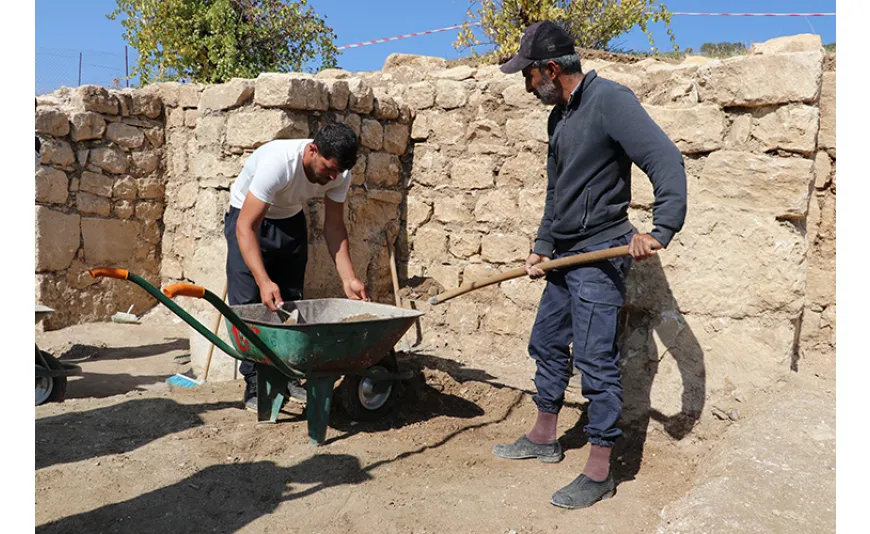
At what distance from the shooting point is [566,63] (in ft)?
9.91

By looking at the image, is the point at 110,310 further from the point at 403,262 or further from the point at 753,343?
the point at 753,343

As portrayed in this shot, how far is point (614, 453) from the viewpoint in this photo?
356 centimetres

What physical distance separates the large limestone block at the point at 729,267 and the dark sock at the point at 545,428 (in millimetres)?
824

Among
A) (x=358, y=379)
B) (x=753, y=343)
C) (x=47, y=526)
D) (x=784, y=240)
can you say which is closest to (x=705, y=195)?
(x=784, y=240)

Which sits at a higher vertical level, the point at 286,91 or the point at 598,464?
the point at 286,91

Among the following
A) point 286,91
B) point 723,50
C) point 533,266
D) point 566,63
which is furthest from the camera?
point 723,50

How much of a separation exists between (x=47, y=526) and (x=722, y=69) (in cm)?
369

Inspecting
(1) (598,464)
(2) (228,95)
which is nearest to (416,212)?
(2) (228,95)

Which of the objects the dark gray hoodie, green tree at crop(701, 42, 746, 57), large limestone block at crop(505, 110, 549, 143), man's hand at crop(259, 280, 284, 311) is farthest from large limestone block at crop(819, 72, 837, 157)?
green tree at crop(701, 42, 746, 57)

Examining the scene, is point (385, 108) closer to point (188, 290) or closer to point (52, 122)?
point (188, 290)

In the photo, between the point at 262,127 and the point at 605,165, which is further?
the point at 262,127

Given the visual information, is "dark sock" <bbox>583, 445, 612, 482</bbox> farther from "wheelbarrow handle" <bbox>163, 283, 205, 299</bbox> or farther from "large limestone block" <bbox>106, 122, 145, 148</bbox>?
"large limestone block" <bbox>106, 122, 145, 148</bbox>

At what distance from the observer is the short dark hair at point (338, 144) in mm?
3490

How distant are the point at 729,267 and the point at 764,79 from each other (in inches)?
36.9
